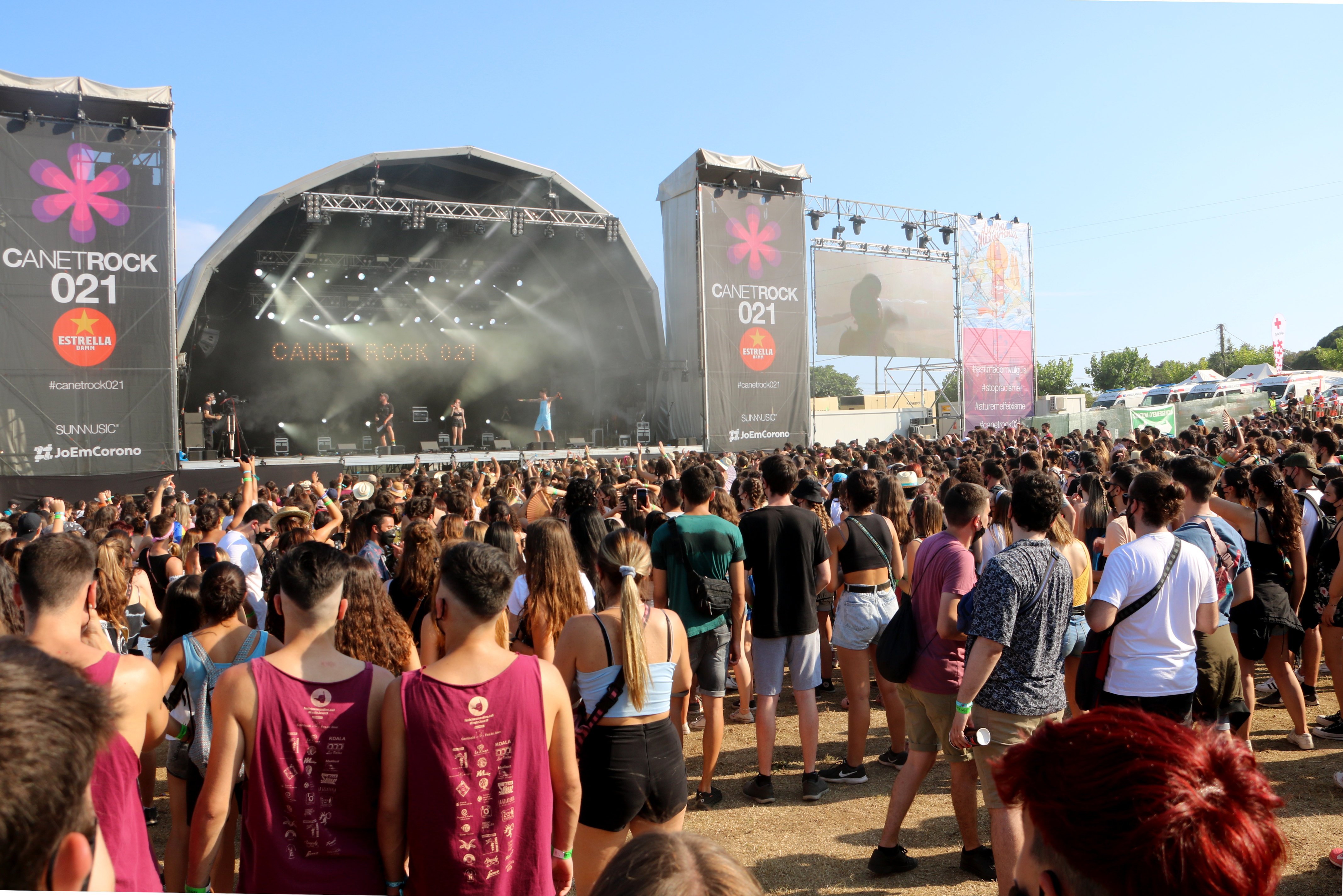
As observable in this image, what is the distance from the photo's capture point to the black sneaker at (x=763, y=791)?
174 inches

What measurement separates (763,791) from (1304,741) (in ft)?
10.6

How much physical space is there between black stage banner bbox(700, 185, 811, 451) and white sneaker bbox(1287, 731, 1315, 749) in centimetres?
1515

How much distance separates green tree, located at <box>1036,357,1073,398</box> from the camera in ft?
222

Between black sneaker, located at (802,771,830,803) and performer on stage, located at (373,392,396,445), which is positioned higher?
performer on stage, located at (373,392,396,445)

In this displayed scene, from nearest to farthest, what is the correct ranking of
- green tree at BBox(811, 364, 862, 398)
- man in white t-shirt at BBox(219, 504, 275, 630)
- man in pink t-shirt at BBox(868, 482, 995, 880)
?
man in pink t-shirt at BBox(868, 482, 995, 880)
man in white t-shirt at BBox(219, 504, 275, 630)
green tree at BBox(811, 364, 862, 398)

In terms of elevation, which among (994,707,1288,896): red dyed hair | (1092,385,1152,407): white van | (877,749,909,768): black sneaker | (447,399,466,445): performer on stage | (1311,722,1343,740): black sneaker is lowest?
(877,749,909,768): black sneaker

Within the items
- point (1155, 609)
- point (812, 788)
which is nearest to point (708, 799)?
point (812, 788)

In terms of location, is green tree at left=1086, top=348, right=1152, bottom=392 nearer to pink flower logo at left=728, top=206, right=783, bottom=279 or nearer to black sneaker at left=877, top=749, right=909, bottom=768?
pink flower logo at left=728, top=206, right=783, bottom=279

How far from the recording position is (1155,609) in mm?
3252

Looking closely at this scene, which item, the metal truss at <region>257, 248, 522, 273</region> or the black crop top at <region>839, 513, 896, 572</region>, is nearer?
the black crop top at <region>839, 513, 896, 572</region>

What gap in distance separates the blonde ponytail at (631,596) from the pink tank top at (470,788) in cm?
59

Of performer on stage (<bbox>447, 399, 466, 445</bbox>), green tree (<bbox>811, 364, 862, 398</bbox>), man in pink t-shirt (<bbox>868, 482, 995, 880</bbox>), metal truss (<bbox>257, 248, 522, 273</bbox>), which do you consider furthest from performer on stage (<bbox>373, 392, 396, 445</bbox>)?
green tree (<bbox>811, 364, 862, 398</bbox>)

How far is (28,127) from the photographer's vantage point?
1349 cm

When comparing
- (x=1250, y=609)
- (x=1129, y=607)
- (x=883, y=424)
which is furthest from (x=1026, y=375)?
(x=1129, y=607)
